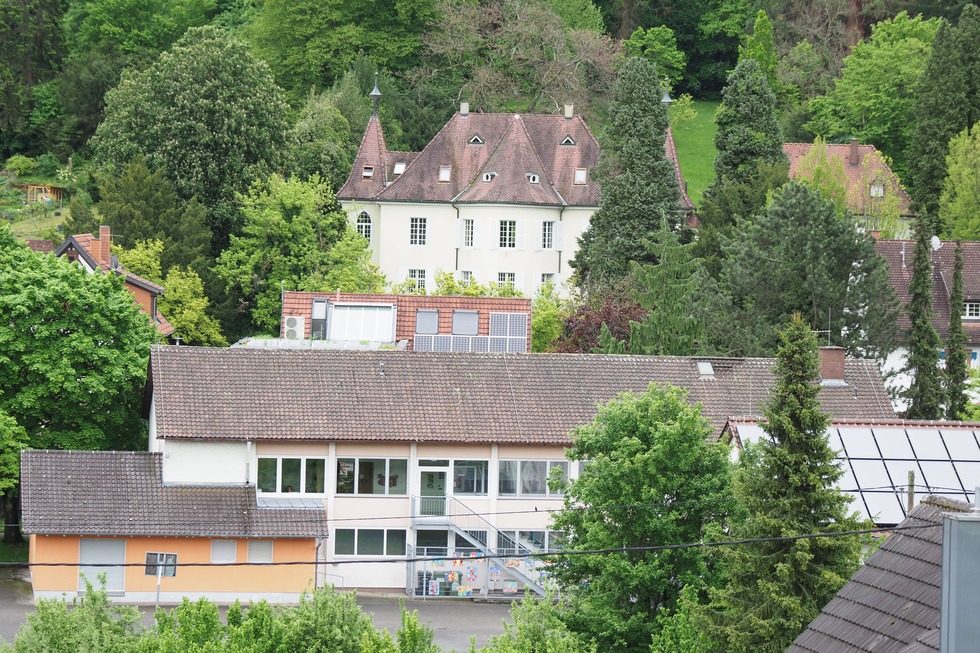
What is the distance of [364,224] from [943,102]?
2982 centimetres

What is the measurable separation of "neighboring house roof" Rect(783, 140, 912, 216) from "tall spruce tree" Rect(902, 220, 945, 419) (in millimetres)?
22171

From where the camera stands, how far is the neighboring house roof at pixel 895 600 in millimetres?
17719

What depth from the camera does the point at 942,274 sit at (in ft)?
231

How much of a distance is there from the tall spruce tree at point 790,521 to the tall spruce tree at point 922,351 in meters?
28.1

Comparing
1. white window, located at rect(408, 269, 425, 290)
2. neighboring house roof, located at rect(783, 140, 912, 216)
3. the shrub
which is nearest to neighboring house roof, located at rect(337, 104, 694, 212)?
white window, located at rect(408, 269, 425, 290)

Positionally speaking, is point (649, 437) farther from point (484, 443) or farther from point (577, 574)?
point (484, 443)

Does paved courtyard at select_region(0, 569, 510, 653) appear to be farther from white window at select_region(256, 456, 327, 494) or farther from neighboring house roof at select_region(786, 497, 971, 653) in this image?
neighboring house roof at select_region(786, 497, 971, 653)

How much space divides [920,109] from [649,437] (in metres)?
58.0

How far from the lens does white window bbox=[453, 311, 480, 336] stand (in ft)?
183

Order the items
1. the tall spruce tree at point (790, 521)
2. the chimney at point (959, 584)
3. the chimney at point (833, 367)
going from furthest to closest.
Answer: the chimney at point (833, 367), the tall spruce tree at point (790, 521), the chimney at point (959, 584)

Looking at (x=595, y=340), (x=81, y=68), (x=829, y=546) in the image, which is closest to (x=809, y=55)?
(x=81, y=68)

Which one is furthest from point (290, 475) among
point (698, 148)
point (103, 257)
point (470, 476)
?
point (698, 148)

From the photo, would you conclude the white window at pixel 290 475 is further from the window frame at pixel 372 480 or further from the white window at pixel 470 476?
the white window at pixel 470 476

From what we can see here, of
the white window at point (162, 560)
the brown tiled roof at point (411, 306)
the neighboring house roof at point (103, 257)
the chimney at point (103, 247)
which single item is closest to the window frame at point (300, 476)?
the white window at point (162, 560)
